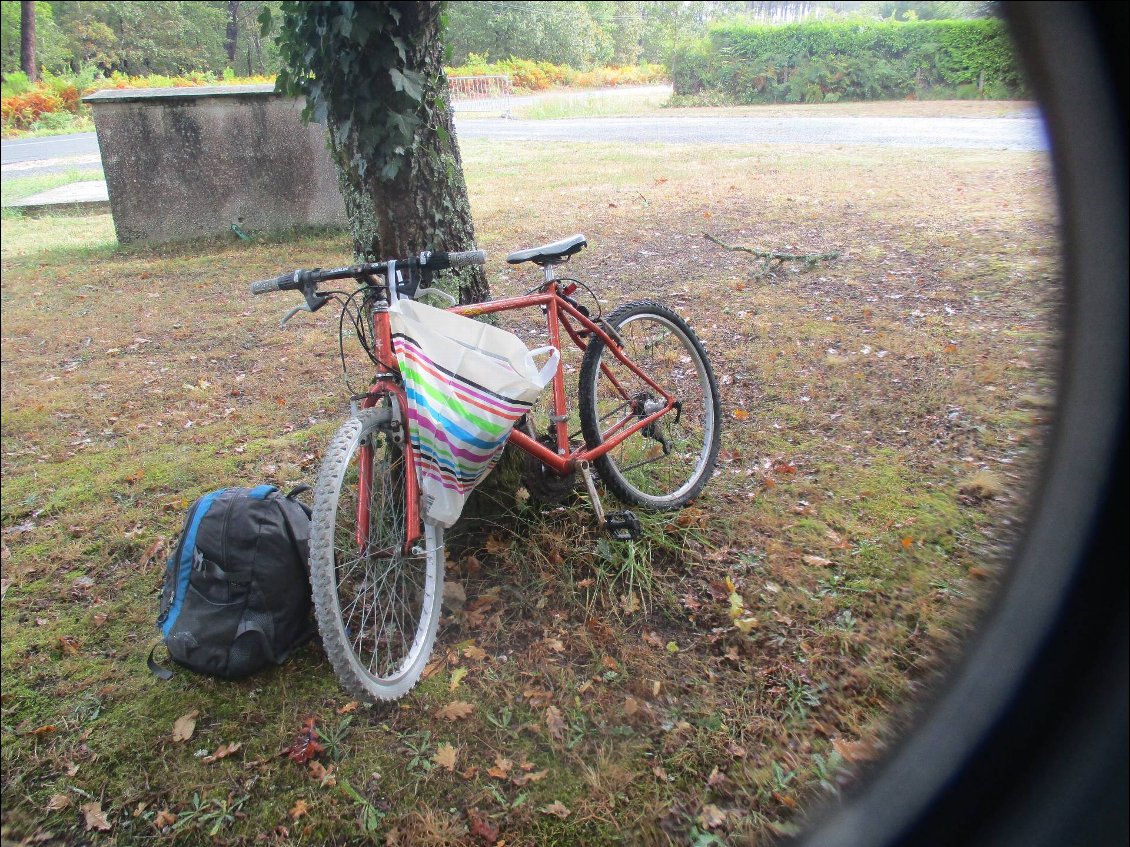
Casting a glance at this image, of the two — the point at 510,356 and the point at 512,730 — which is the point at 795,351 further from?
the point at 512,730

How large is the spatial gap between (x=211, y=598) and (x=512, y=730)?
1.18 metres

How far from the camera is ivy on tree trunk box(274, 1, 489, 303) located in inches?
91.9

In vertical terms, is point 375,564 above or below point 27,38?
below

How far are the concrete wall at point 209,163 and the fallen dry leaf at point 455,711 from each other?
88.2 inches

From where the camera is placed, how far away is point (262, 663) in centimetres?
259

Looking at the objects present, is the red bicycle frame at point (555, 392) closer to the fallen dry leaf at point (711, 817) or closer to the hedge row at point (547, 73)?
the hedge row at point (547, 73)

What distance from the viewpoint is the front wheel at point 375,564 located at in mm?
2361

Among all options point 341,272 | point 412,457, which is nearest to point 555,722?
point 412,457

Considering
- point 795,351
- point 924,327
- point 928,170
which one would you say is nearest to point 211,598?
point 795,351

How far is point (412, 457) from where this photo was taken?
8.38ft

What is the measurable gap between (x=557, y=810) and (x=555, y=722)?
335mm

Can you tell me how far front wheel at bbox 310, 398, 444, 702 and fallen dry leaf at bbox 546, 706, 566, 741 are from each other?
20.2 inches

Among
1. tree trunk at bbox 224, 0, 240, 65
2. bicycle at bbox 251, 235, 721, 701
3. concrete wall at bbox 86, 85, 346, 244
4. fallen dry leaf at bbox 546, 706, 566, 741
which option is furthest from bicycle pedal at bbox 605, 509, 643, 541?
tree trunk at bbox 224, 0, 240, 65

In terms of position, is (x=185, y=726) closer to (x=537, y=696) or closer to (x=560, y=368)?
(x=537, y=696)
